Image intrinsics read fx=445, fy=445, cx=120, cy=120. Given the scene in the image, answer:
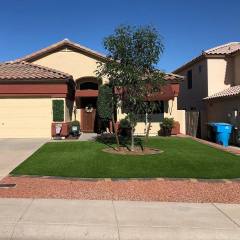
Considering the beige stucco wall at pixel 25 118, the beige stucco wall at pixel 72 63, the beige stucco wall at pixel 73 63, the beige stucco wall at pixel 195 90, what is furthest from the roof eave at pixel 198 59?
the beige stucco wall at pixel 25 118

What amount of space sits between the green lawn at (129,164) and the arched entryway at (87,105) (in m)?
9.52

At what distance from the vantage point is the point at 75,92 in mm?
27016

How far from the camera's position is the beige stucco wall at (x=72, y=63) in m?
27.5

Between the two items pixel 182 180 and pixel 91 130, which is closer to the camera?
pixel 182 180

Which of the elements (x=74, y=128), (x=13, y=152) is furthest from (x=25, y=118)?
(x=13, y=152)

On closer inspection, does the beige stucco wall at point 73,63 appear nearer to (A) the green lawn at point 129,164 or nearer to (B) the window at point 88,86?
(B) the window at point 88,86

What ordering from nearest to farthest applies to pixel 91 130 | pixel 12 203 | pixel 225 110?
pixel 12 203 → pixel 225 110 → pixel 91 130

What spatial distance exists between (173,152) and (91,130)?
11.6m

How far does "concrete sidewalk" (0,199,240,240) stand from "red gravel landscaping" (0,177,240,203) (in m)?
0.59

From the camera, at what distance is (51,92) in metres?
23.7

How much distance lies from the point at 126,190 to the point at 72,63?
18.6 meters

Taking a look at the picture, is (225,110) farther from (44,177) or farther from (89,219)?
(89,219)

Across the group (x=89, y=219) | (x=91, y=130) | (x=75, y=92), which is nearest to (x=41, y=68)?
(x=75, y=92)

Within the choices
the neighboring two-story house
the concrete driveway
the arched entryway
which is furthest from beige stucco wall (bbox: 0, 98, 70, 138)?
the neighboring two-story house
